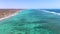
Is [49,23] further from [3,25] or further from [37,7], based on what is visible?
[3,25]

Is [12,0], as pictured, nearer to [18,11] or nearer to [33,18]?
[18,11]

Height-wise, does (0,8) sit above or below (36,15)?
above

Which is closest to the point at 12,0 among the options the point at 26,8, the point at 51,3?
the point at 26,8

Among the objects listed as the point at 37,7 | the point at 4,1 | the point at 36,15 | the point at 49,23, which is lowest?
the point at 49,23

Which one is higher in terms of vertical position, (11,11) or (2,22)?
(11,11)

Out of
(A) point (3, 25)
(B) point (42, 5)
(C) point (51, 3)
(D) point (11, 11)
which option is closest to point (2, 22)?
(A) point (3, 25)

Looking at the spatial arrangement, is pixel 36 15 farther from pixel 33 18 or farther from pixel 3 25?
pixel 3 25
